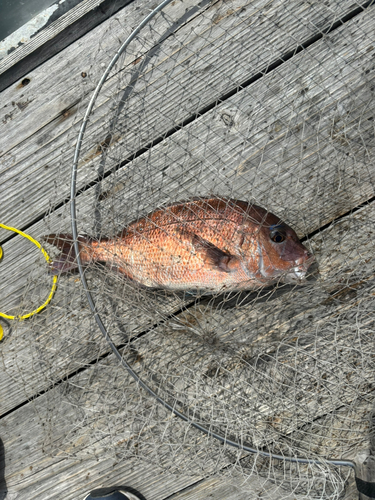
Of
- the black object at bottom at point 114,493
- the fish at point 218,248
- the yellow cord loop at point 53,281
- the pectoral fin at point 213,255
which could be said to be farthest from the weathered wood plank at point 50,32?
the black object at bottom at point 114,493

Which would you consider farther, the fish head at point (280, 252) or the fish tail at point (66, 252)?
the fish tail at point (66, 252)

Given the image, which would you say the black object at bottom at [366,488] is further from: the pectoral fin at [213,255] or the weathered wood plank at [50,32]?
the weathered wood plank at [50,32]

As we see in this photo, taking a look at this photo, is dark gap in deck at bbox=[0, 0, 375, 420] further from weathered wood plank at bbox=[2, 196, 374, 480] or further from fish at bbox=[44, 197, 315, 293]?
fish at bbox=[44, 197, 315, 293]

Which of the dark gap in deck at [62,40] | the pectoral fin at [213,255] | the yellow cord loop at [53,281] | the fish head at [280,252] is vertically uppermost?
the dark gap in deck at [62,40]

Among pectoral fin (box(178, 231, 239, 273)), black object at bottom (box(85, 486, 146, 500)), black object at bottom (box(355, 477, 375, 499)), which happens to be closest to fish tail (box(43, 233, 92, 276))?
pectoral fin (box(178, 231, 239, 273))

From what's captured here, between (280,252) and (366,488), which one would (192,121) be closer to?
(280,252)

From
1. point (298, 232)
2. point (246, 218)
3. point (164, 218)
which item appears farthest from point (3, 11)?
point (298, 232)
